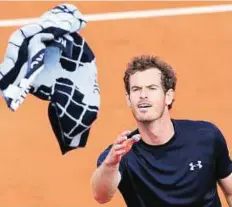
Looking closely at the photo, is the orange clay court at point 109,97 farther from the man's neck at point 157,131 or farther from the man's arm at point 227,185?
the man's neck at point 157,131

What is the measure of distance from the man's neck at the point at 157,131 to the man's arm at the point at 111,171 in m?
0.27

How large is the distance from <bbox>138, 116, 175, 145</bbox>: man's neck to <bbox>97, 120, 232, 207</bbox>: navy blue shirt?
0.09 ft

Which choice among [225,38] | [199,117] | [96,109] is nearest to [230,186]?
[96,109]

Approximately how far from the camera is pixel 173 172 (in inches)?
202

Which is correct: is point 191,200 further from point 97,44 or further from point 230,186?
point 97,44

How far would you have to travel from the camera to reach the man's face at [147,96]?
16.1ft

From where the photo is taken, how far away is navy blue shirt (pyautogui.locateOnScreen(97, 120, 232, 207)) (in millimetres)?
5090

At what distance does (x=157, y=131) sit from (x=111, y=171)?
421mm

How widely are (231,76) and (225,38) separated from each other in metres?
0.55

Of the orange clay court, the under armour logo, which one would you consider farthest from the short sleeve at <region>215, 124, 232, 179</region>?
the orange clay court

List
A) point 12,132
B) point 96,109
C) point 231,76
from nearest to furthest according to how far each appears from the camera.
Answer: point 96,109
point 12,132
point 231,76

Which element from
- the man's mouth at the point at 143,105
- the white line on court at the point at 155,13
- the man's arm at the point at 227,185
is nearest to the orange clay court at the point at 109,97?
the white line on court at the point at 155,13

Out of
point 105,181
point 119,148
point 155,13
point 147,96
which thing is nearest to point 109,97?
point 155,13

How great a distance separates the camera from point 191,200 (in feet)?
16.7
